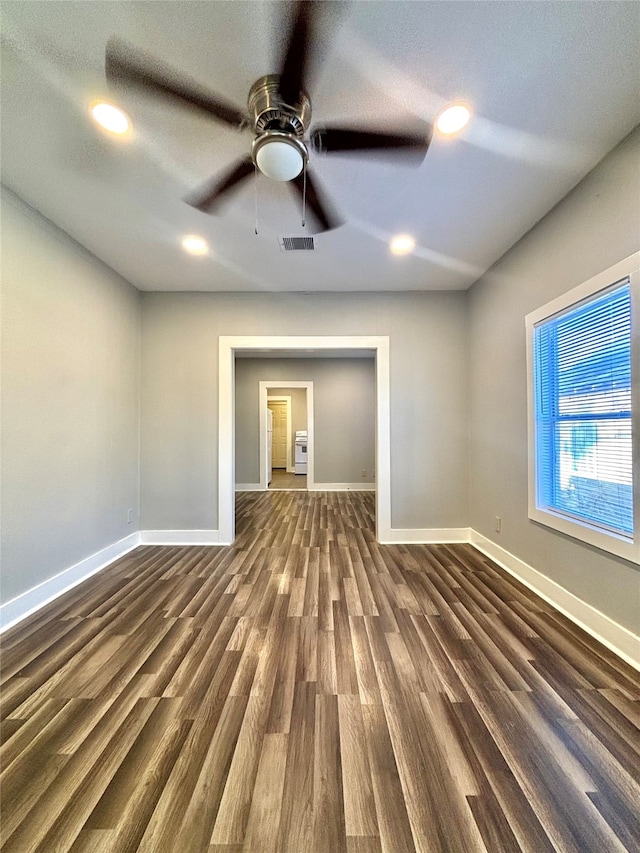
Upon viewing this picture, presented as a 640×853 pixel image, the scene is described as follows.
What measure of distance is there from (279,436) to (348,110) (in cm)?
912

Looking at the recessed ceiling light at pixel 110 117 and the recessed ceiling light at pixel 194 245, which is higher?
the recessed ceiling light at pixel 194 245

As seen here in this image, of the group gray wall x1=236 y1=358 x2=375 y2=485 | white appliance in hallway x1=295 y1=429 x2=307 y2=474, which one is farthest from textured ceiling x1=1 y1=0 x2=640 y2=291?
white appliance in hallway x1=295 y1=429 x2=307 y2=474

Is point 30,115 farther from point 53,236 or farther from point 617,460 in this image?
point 617,460

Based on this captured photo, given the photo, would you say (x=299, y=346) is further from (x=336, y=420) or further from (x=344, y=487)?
(x=344, y=487)

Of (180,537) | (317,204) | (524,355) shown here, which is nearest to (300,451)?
(180,537)

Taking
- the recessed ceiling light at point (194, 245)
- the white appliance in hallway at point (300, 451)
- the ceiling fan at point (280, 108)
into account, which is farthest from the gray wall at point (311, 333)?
the white appliance in hallway at point (300, 451)

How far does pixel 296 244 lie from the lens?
2762 millimetres

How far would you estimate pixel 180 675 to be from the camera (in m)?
1.70

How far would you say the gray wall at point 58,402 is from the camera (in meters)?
2.20

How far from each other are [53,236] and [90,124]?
1.22 metres

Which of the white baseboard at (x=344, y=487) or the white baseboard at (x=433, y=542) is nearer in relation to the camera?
the white baseboard at (x=433, y=542)

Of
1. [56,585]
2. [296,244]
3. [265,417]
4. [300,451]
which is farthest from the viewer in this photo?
[300,451]

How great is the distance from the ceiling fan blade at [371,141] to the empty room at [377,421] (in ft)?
0.06

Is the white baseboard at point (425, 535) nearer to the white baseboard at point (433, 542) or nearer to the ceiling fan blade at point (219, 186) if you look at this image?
the white baseboard at point (433, 542)
